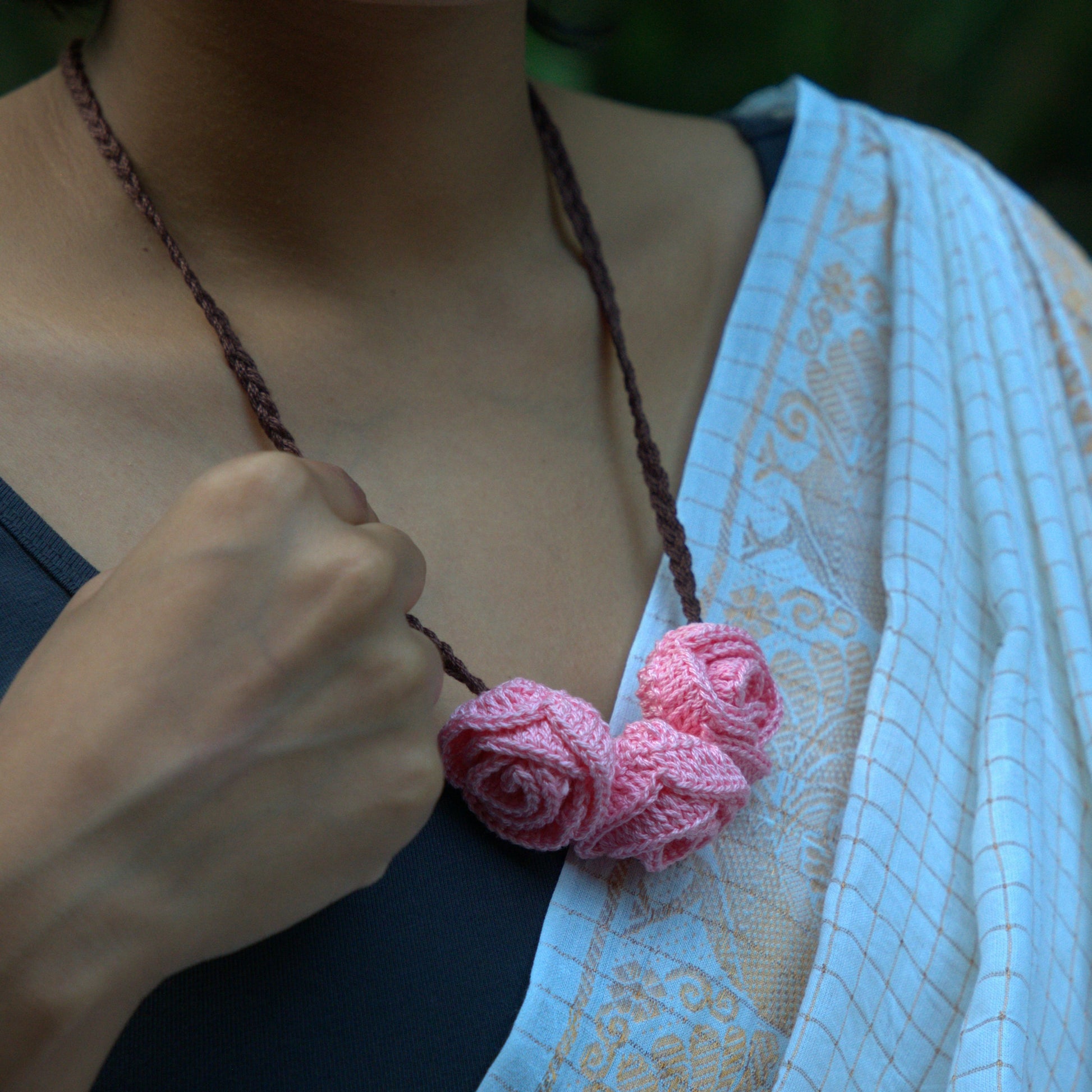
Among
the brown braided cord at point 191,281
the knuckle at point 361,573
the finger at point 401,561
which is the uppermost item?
the brown braided cord at point 191,281

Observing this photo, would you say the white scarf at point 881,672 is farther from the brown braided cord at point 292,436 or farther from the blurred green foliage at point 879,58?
the blurred green foliage at point 879,58

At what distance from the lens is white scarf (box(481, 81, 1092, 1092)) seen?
1.84 feet

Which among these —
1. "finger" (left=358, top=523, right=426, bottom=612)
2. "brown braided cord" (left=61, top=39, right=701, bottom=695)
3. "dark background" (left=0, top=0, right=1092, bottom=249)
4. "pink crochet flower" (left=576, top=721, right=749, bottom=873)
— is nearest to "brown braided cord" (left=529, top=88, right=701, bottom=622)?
"brown braided cord" (left=61, top=39, right=701, bottom=695)

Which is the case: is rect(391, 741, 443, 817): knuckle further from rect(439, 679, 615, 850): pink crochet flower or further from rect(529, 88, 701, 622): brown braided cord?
rect(529, 88, 701, 622): brown braided cord

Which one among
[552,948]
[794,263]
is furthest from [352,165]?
[552,948]

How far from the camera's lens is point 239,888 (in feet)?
1.40

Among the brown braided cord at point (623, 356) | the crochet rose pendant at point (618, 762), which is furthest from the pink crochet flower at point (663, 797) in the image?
the brown braided cord at point (623, 356)

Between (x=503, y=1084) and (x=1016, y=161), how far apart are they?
162 cm

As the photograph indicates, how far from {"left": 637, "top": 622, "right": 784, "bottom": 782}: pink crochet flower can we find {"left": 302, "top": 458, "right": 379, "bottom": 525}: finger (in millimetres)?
202

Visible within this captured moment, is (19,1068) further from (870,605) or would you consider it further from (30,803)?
(870,605)

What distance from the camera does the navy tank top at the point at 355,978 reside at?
481mm

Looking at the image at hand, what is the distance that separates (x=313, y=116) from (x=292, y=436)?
0.64ft

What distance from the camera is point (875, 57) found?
1.56 metres

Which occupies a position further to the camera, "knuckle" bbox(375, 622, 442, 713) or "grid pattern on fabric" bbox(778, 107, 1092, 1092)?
"grid pattern on fabric" bbox(778, 107, 1092, 1092)
